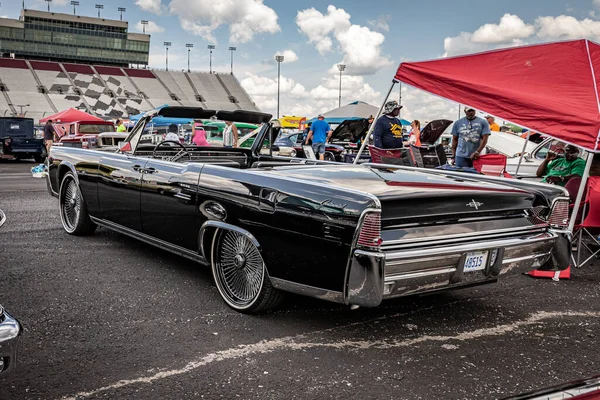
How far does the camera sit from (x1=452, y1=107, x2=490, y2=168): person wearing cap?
27.8 ft

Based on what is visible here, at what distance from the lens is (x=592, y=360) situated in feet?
10.8

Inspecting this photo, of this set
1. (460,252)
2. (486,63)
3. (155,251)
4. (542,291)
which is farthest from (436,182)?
(486,63)

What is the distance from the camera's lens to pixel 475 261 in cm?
344

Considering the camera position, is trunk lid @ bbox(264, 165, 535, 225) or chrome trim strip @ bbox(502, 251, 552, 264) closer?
trunk lid @ bbox(264, 165, 535, 225)

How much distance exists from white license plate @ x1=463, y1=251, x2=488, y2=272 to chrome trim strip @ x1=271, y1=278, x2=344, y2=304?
2.69 feet

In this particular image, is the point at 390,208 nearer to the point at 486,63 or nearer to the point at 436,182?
the point at 436,182

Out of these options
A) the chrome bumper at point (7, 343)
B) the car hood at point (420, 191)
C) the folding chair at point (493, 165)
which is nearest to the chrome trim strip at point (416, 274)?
the car hood at point (420, 191)

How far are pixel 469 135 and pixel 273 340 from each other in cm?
606

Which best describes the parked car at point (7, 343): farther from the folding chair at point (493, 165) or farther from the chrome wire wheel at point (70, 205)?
the folding chair at point (493, 165)

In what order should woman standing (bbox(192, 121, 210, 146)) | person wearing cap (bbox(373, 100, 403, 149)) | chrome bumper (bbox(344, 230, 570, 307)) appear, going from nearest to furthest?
chrome bumper (bbox(344, 230, 570, 307)) → woman standing (bbox(192, 121, 210, 146)) → person wearing cap (bbox(373, 100, 403, 149))

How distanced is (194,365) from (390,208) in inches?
55.2

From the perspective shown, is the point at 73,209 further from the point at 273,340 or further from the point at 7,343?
the point at 7,343

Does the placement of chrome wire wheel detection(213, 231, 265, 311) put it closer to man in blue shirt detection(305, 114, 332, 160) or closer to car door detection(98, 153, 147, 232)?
car door detection(98, 153, 147, 232)

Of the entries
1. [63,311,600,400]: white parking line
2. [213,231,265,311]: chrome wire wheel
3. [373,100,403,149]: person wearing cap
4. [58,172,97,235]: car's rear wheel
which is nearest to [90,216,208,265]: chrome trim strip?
[213,231,265,311]: chrome wire wheel
